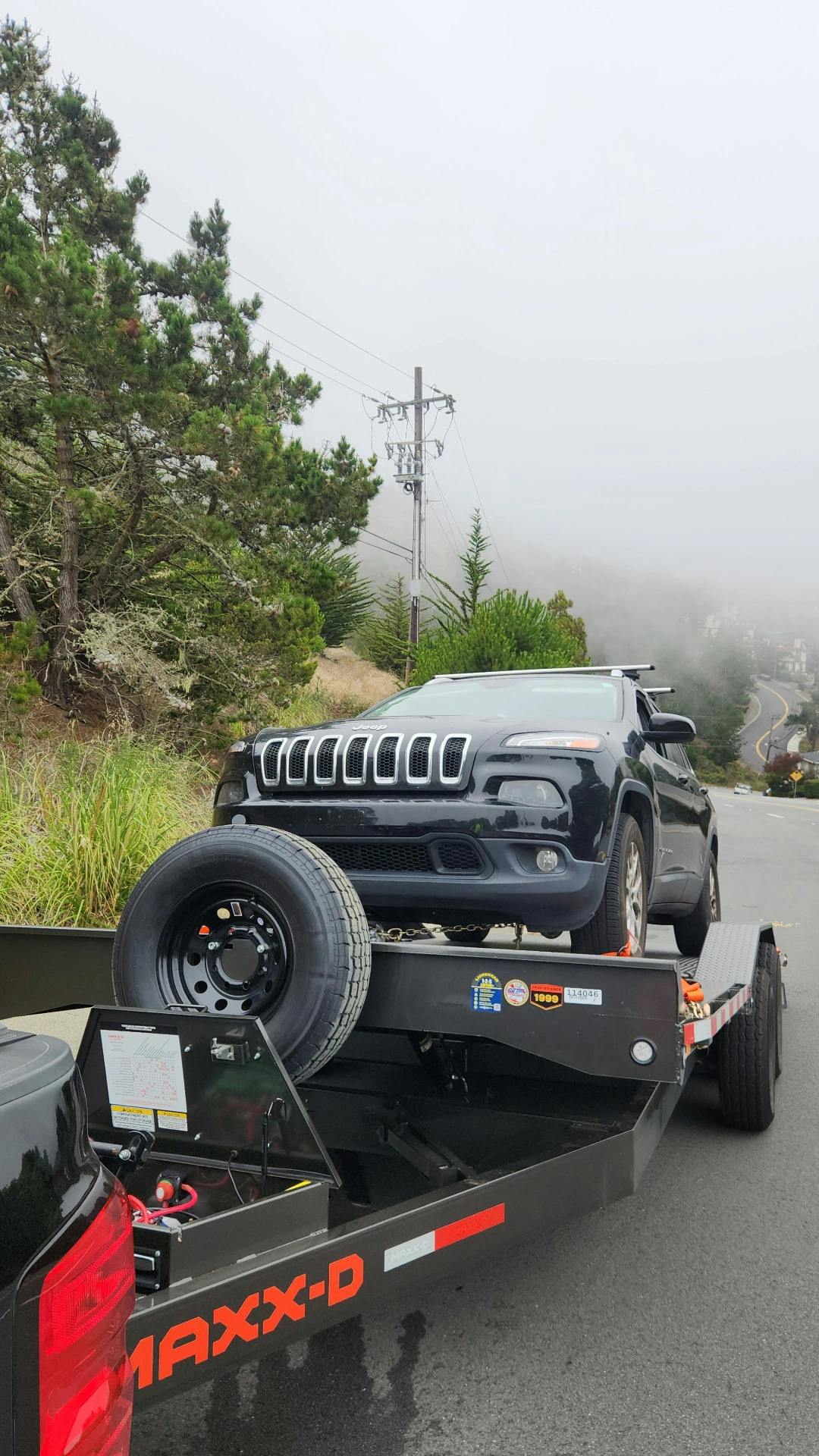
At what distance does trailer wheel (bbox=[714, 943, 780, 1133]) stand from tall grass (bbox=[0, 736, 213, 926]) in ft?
14.3

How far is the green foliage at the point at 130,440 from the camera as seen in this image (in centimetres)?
1207

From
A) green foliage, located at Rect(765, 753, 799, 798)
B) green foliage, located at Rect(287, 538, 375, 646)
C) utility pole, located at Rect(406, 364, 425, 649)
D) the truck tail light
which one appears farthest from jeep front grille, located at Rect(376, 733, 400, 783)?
green foliage, located at Rect(765, 753, 799, 798)

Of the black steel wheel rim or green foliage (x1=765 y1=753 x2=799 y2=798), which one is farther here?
green foliage (x1=765 y1=753 x2=799 y2=798)

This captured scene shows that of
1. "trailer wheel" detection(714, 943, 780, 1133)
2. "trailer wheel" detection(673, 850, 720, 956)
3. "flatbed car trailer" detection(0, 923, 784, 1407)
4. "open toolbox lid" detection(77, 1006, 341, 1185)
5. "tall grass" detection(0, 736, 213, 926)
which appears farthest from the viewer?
"tall grass" detection(0, 736, 213, 926)

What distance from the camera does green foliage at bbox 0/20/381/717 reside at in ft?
39.6

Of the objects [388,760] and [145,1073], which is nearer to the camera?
[145,1073]

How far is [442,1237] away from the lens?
2580mm

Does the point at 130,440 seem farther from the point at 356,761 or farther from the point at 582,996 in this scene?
the point at 582,996

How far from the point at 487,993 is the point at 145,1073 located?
0.97m

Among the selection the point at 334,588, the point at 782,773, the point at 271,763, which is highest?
the point at 334,588

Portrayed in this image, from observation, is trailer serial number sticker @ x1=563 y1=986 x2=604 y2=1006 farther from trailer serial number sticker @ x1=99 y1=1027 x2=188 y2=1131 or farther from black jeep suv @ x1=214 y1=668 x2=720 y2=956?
trailer serial number sticker @ x1=99 y1=1027 x2=188 y2=1131

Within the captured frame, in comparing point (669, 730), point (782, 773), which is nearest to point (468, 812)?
point (669, 730)

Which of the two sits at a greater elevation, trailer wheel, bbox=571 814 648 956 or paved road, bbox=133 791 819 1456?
trailer wheel, bbox=571 814 648 956

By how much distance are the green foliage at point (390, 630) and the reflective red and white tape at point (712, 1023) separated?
1342 inches
